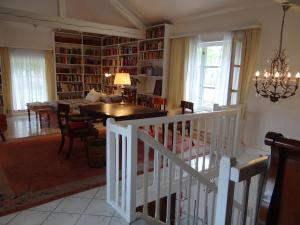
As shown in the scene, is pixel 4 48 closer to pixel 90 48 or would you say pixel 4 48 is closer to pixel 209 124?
pixel 90 48

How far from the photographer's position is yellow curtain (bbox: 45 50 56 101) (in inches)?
286

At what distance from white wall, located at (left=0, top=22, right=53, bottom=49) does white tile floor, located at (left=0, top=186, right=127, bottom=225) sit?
5.88 m

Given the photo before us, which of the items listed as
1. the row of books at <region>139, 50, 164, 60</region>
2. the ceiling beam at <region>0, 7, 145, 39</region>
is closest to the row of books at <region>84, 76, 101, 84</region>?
the row of books at <region>139, 50, 164, 60</region>

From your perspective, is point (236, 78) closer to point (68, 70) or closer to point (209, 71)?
point (209, 71)

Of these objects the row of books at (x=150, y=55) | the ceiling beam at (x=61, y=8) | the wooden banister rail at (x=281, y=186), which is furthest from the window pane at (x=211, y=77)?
the wooden banister rail at (x=281, y=186)

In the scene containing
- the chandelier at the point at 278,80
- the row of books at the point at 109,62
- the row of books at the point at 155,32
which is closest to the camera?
the chandelier at the point at 278,80

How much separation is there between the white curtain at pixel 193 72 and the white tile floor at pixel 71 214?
3494mm

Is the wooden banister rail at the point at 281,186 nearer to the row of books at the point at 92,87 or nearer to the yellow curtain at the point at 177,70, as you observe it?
the yellow curtain at the point at 177,70

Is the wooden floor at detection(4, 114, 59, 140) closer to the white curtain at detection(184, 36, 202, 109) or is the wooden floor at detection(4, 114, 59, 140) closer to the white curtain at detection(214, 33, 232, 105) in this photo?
the white curtain at detection(184, 36, 202, 109)

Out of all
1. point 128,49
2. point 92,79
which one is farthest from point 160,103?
point 92,79

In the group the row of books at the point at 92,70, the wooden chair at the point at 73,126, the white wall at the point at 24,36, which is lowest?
the wooden chair at the point at 73,126

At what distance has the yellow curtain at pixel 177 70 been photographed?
212 inches

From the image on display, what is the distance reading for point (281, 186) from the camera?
3.38 ft

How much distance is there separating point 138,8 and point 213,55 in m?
2.19
